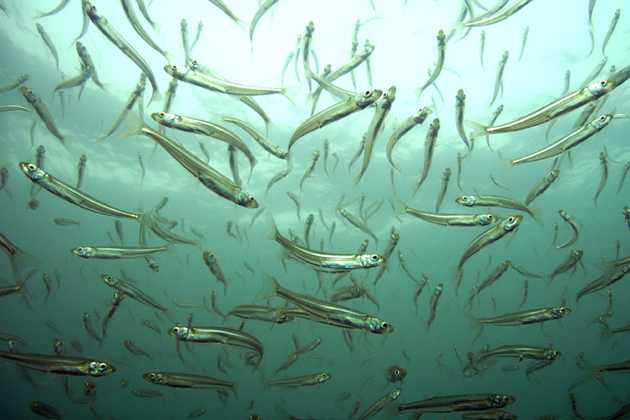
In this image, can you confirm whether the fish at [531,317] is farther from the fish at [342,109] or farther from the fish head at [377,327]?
the fish at [342,109]

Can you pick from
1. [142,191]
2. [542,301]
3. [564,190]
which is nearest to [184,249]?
[142,191]

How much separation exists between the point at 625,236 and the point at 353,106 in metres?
→ 40.0

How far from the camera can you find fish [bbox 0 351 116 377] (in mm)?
4609

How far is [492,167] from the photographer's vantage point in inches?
739

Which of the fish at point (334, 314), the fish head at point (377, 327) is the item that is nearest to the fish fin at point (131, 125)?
the fish at point (334, 314)

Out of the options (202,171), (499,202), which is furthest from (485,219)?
(202,171)

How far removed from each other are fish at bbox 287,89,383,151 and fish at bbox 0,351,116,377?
5.00 metres

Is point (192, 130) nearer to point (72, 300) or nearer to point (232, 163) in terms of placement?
point (232, 163)

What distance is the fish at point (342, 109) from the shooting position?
11.3 feet

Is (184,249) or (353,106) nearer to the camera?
(353,106)

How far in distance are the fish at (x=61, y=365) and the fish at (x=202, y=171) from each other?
3.95 m

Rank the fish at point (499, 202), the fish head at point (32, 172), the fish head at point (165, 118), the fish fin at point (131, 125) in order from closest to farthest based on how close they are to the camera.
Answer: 1. the fish fin at point (131, 125)
2. the fish head at point (165, 118)
3. the fish head at point (32, 172)
4. the fish at point (499, 202)

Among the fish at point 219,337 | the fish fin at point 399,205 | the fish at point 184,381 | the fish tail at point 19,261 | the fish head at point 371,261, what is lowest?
the fish at point 184,381

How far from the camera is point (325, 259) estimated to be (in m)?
3.91
